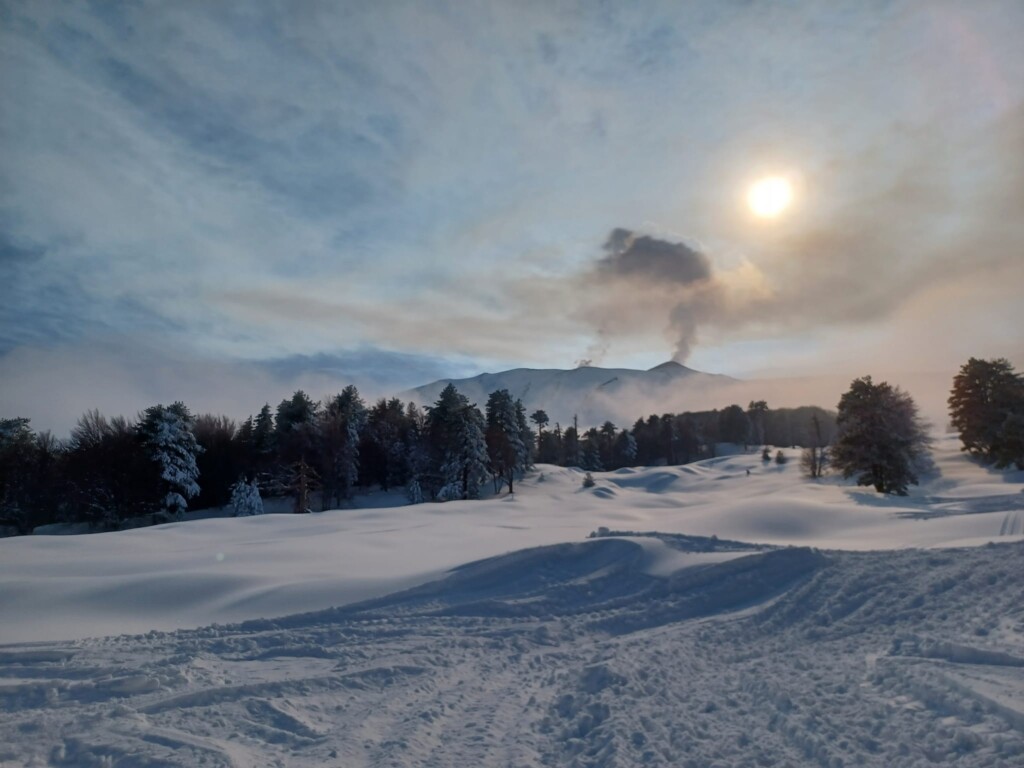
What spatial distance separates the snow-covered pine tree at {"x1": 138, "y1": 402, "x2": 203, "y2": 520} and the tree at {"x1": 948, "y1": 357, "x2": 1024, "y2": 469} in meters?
50.7

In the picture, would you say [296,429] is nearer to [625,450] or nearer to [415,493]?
[415,493]

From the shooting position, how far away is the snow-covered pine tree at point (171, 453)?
1550 inches

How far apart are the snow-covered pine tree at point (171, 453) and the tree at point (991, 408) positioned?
5074cm

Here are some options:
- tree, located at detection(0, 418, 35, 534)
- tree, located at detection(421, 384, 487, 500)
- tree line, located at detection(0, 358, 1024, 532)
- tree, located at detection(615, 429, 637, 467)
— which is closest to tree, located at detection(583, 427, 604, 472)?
Answer: tree, located at detection(615, 429, 637, 467)

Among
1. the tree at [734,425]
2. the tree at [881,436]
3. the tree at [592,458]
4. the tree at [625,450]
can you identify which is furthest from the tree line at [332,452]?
the tree at [734,425]

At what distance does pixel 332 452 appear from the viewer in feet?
148

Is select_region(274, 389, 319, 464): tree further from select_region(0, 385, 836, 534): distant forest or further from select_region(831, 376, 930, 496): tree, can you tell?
select_region(831, 376, 930, 496): tree

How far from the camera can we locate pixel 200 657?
287 inches

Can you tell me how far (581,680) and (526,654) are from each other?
122cm

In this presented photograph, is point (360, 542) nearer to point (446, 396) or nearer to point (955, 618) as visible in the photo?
point (955, 618)

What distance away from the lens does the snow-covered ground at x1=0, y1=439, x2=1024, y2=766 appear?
5.08 m

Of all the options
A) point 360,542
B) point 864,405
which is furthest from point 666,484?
point 360,542

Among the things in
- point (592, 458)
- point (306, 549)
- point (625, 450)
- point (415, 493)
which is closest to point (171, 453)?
point (415, 493)

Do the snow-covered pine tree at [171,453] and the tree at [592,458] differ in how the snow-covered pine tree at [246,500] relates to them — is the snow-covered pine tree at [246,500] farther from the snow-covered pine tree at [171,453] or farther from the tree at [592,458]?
the tree at [592,458]
